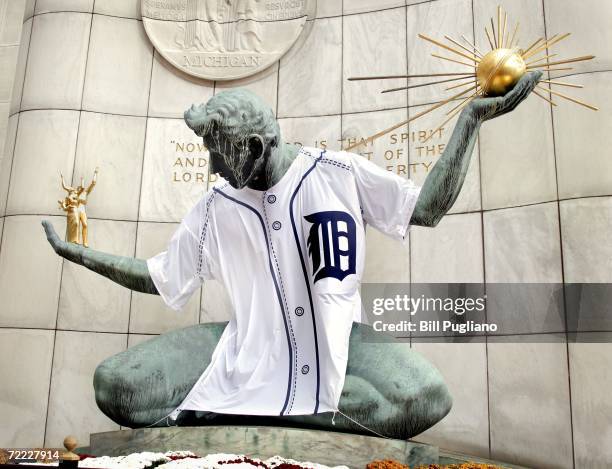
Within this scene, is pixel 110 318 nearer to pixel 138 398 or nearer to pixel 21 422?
pixel 21 422

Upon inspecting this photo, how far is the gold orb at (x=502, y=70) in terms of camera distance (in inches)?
174

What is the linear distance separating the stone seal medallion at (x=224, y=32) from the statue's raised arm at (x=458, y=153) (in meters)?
3.53

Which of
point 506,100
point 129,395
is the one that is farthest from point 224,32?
point 129,395

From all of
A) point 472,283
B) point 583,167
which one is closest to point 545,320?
point 472,283

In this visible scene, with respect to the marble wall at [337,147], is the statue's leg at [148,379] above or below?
below

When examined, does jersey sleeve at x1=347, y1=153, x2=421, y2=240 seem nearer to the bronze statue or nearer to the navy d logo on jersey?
the bronze statue

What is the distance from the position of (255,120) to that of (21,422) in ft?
12.5

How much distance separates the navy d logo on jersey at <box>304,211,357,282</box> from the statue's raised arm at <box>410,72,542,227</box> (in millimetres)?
390

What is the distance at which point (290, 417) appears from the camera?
15.2 feet

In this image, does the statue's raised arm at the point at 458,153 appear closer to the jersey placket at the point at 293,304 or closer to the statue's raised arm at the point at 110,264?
the jersey placket at the point at 293,304

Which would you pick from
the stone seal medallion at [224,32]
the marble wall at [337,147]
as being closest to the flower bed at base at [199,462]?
the marble wall at [337,147]

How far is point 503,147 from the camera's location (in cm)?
687

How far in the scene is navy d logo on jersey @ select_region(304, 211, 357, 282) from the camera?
4.81m

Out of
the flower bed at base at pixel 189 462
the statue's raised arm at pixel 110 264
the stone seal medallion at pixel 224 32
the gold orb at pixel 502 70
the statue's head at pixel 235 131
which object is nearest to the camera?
the flower bed at base at pixel 189 462
